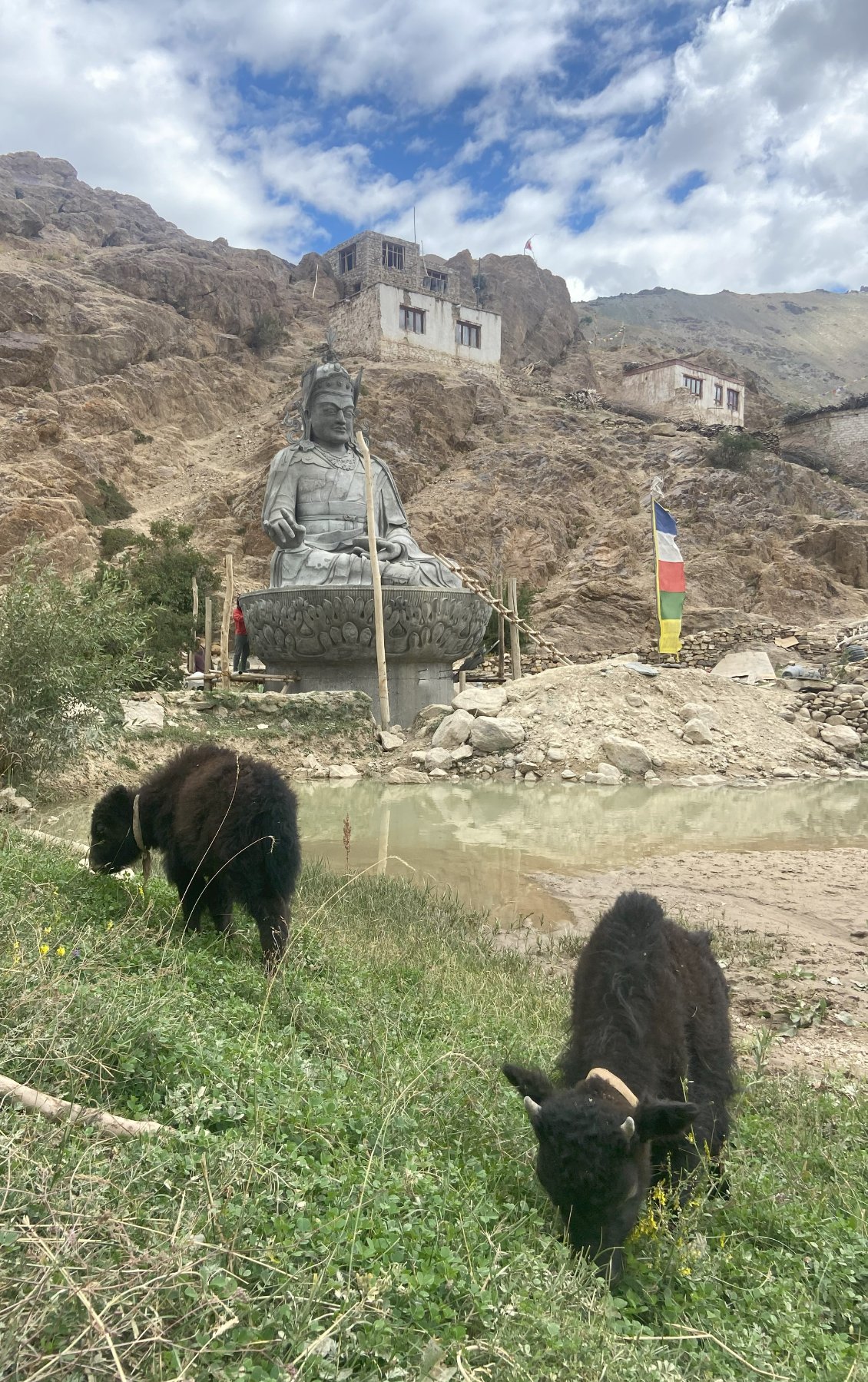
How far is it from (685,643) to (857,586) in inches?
429

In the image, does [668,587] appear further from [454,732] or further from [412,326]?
[412,326]

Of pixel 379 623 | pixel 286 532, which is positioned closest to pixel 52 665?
pixel 379 623

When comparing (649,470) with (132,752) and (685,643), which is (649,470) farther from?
(132,752)

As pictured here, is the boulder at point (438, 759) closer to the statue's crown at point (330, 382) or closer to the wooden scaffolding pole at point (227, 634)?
the wooden scaffolding pole at point (227, 634)

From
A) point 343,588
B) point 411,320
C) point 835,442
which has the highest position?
point 411,320

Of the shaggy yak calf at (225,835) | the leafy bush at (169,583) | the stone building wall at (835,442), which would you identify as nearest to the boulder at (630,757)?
the leafy bush at (169,583)

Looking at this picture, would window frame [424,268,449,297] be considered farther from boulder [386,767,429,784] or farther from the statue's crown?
boulder [386,767,429,784]

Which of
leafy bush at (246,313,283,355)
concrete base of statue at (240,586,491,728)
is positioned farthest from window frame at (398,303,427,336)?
concrete base of statue at (240,586,491,728)

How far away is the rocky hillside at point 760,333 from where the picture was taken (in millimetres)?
78312

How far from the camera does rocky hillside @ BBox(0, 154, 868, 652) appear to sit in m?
30.9

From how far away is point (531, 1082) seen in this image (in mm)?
2111

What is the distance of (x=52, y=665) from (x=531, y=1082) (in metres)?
6.41

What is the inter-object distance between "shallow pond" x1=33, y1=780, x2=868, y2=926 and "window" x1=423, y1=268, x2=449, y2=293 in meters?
51.4

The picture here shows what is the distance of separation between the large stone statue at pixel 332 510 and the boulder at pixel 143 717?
337 centimetres
